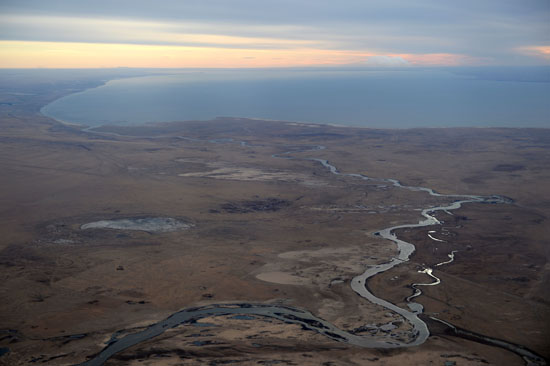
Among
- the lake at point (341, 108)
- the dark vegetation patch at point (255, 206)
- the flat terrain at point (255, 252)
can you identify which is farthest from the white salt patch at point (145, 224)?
the lake at point (341, 108)

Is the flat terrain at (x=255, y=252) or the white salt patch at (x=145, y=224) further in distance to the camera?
the white salt patch at (x=145, y=224)

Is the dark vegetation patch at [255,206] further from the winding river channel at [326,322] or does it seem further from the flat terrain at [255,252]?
the winding river channel at [326,322]

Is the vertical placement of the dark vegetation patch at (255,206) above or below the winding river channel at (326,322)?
above

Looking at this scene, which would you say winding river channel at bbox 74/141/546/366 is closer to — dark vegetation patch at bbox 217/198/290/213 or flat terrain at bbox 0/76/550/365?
flat terrain at bbox 0/76/550/365

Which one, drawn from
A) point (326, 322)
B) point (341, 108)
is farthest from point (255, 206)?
point (341, 108)

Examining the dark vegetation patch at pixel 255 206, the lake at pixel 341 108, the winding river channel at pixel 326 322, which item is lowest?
the winding river channel at pixel 326 322

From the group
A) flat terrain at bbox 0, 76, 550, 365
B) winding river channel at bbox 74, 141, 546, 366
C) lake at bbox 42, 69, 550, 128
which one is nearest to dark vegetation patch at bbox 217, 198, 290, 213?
flat terrain at bbox 0, 76, 550, 365

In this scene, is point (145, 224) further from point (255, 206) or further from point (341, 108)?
point (341, 108)
